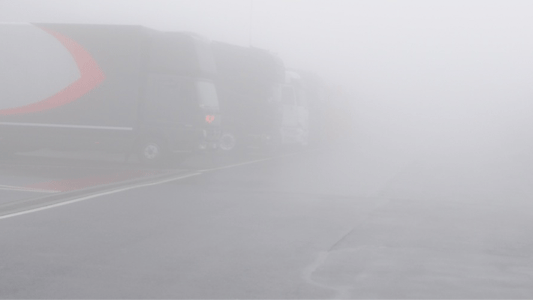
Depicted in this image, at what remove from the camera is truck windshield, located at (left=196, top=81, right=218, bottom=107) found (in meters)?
20.0

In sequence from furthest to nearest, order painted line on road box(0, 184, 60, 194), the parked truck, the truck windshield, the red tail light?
the parked truck → the red tail light → the truck windshield → painted line on road box(0, 184, 60, 194)

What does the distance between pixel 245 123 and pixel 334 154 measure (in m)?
4.00

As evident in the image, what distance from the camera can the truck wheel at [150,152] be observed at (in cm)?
1984

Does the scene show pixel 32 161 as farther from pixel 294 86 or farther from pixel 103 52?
pixel 294 86

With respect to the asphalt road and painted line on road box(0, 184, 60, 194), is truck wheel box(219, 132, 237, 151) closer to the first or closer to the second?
the asphalt road

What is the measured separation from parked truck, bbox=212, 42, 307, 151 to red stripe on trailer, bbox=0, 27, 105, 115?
6.85 metres

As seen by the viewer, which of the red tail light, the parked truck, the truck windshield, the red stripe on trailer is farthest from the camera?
the parked truck

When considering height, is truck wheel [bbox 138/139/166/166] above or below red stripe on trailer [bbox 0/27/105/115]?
below

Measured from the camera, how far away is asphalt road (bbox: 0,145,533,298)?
22.0 ft

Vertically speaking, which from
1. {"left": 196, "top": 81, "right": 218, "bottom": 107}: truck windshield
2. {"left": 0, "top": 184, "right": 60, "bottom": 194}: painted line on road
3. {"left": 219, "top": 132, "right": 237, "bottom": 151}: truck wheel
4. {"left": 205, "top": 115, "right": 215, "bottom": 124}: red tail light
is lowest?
{"left": 219, "top": 132, "right": 237, "bottom": 151}: truck wheel

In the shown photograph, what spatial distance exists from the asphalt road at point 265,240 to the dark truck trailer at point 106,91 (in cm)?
272

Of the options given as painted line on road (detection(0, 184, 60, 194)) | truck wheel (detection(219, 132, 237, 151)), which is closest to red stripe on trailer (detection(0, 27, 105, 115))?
painted line on road (detection(0, 184, 60, 194))

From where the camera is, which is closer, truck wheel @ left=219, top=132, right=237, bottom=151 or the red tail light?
the red tail light

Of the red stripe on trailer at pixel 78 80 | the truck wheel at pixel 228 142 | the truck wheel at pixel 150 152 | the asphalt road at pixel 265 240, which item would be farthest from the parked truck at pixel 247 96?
the asphalt road at pixel 265 240
